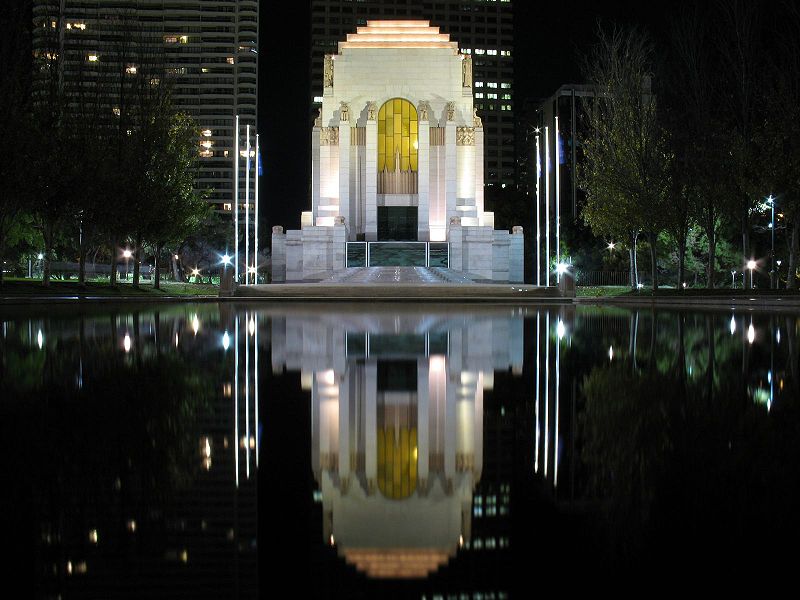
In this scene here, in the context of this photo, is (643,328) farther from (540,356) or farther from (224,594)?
(224,594)

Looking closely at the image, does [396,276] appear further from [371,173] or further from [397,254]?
[371,173]

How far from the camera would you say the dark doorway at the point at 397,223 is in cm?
7181

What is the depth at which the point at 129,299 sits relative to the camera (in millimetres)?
41531

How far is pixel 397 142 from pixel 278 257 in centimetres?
1419

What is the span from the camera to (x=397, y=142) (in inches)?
2896

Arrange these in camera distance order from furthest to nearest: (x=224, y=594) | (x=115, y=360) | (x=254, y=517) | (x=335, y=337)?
(x=335, y=337), (x=115, y=360), (x=254, y=517), (x=224, y=594)

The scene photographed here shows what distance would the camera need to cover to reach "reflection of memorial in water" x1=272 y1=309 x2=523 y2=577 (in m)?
4.25

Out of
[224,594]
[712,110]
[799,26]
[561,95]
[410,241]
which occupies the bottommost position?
[224,594]

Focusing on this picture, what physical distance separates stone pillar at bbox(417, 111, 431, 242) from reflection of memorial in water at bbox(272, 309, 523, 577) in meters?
53.5

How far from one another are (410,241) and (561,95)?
7716cm

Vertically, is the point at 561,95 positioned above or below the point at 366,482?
above

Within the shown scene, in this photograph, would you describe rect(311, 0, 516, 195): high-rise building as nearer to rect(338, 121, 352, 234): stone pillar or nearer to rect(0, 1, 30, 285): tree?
rect(338, 121, 352, 234): stone pillar

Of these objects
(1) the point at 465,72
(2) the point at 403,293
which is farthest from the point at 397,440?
(1) the point at 465,72

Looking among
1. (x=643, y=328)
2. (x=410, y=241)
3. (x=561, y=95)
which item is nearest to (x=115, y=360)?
(x=643, y=328)
